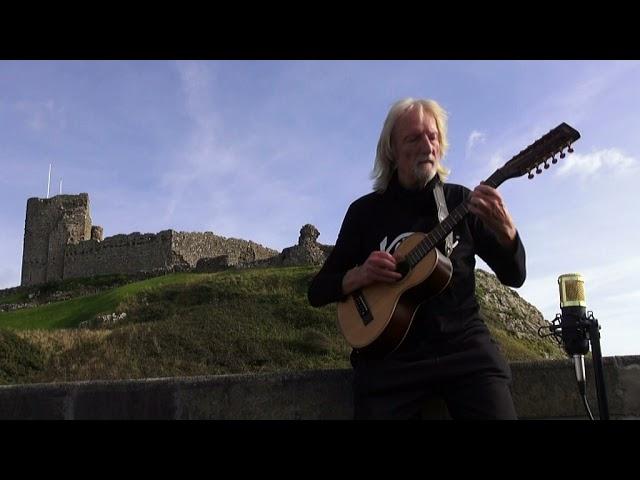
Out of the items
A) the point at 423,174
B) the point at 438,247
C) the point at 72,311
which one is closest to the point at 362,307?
the point at 438,247

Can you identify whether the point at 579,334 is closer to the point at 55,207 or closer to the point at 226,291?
the point at 226,291

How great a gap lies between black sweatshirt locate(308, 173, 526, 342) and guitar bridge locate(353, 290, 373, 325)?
0.09 metres

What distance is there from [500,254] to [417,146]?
2.08ft

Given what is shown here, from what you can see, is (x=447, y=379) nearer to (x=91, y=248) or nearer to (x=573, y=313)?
(x=573, y=313)

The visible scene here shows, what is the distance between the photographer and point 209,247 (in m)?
52.1

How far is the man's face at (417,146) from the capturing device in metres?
3.11

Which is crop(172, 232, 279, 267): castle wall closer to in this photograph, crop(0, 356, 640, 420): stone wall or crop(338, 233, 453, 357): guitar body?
crop(0, 356, 640, 420): stone wall

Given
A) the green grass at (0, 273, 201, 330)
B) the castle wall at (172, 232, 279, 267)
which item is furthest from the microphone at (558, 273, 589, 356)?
the castle wall at (172, 232, 279, 267)

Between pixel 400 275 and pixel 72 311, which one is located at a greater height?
pixel 72 311

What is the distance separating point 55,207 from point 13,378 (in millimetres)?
38696
